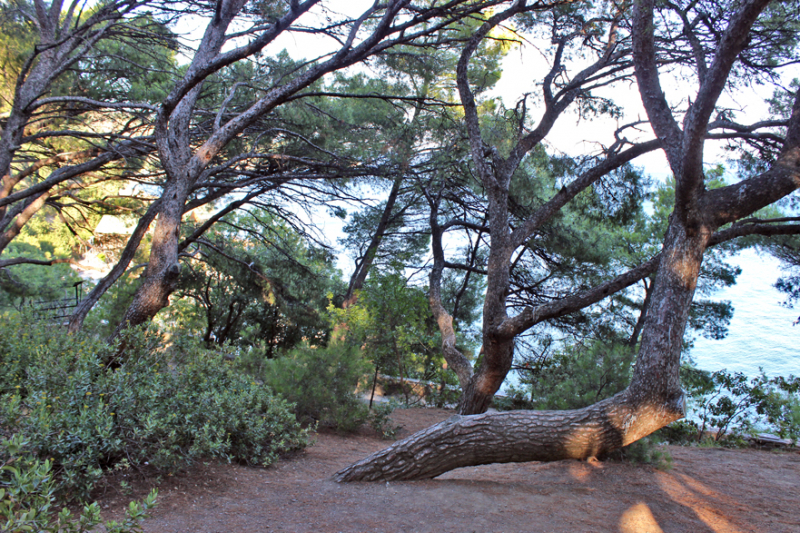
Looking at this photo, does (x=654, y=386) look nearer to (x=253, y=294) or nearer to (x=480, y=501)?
(x=480, y=501)

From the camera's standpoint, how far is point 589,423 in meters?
3.47

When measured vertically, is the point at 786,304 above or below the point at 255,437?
above

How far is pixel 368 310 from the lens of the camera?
7875 millimetres

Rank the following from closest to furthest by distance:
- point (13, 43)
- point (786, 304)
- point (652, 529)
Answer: point (652, 529) → point (13, 43) → point (786, 304)

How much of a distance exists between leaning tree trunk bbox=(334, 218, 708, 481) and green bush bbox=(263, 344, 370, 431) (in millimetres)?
2314

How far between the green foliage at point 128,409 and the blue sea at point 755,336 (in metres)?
12.8

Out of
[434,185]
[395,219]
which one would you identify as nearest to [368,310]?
[434,185]

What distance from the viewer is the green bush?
19.4 feet

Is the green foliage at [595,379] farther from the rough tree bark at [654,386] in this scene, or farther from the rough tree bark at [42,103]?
the rough tree bark at [42,103]

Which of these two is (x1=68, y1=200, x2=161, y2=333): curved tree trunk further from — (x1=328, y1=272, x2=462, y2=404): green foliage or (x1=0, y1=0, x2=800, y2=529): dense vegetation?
Answer: (x1=328, y1=272, x2=462, y2=404): green foliage

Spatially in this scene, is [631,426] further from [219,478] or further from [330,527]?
[219,478]

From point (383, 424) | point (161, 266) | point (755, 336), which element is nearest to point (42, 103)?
point (161, 266)

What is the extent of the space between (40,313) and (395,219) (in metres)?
7.13

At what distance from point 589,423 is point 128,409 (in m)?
3.19
